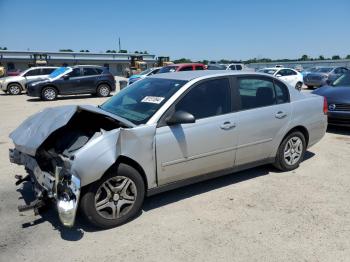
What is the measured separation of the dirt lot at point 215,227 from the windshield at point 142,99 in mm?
1172

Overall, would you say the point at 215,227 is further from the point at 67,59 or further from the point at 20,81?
the point at 67,59

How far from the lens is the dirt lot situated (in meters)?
3.16

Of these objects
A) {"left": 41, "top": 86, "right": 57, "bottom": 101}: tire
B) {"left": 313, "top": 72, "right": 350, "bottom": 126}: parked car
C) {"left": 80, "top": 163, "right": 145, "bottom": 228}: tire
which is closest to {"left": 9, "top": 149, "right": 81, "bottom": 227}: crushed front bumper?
{"left": 80, "top": 163, "right": 145, "bottom": 228}: tire

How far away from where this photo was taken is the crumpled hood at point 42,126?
3560 mm

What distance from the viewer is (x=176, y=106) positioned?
4.00 metres

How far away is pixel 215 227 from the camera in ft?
11.9

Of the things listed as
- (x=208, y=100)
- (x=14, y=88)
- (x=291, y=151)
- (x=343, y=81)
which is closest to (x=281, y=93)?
(x=291, y=151)

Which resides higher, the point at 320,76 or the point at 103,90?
the point at 320,76

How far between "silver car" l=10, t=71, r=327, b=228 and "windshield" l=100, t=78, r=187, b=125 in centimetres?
2

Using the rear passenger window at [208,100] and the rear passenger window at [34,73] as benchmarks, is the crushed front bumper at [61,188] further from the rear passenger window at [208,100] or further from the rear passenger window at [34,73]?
A: the rear passenger window at [34,73]

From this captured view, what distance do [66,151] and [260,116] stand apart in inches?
106

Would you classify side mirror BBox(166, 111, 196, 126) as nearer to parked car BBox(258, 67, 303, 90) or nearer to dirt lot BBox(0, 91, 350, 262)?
dirt lot BBox(0, 91, 350, 262)

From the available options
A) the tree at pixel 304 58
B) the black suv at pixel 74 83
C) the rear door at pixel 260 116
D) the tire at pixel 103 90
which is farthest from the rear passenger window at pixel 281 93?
the tree at pixel 304 58

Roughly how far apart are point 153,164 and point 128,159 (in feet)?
1.04
